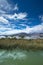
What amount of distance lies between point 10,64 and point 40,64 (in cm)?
209

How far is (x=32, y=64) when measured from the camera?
10.9 m

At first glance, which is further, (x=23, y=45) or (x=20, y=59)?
(x=23, y=45)

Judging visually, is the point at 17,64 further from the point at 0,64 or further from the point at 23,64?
the point at 0,64

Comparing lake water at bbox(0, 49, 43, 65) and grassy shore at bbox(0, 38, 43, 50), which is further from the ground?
grassy shore at bbox(0, 38, 43, 50)

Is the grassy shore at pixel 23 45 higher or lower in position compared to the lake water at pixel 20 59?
higher

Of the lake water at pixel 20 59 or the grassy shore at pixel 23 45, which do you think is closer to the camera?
the lake water at pixel 20 59

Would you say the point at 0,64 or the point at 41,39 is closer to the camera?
Result: the point at 0,64

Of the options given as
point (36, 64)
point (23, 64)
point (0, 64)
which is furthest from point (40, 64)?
point (0, 64)

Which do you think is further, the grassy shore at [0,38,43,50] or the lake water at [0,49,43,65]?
the grassy shore at [0,38,43,50]

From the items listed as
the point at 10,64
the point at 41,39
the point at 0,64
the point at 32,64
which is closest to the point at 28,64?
the point at 32,64

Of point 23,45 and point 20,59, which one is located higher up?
A: point 23,45

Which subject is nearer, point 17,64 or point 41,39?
point 17,64

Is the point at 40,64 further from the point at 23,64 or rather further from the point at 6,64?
the point at 6,64

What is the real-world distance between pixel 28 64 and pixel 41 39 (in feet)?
75.9
